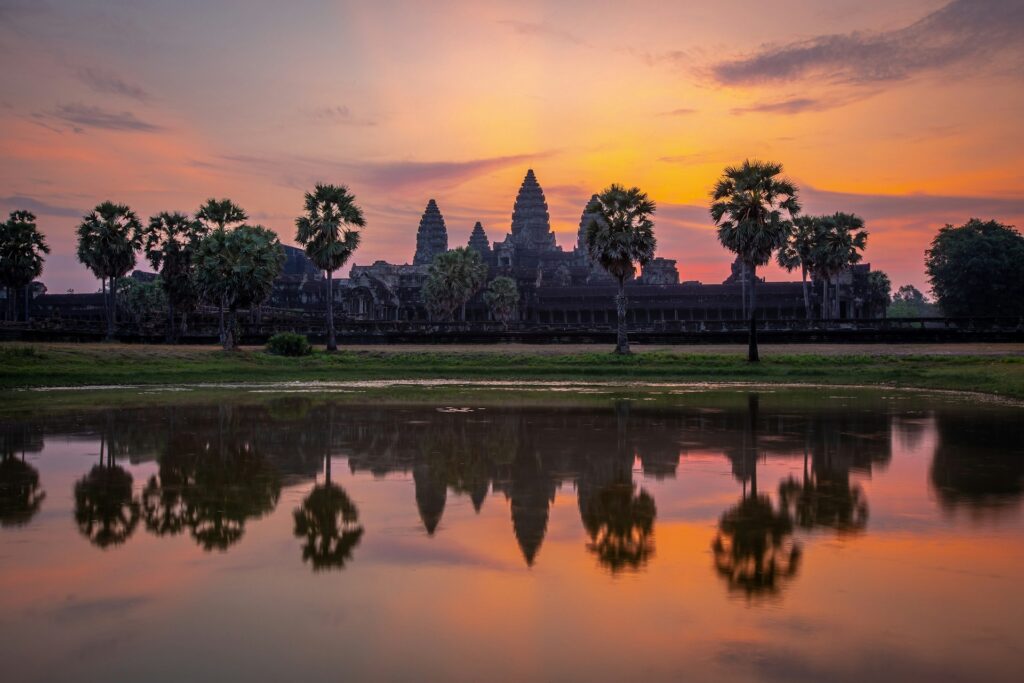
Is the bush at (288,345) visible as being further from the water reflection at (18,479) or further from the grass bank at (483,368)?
the water reflection at (18,479)

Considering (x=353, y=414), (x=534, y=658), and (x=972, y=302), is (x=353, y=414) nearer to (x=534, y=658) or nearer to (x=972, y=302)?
(x=534, y=658)

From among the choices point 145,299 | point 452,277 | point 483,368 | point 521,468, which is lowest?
point 521,468

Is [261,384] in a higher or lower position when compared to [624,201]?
lower

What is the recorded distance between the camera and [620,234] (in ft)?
174

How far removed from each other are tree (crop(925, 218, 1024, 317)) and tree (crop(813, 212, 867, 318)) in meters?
17.1

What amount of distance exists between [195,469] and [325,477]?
2.29 m

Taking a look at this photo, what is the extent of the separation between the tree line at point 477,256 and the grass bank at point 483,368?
406 cm

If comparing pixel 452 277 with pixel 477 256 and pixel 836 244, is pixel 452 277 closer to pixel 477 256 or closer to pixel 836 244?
pixel 477 256

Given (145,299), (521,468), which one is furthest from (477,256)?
(521,468)

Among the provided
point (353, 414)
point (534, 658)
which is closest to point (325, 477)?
point (534, 658)

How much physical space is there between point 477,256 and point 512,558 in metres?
89.4

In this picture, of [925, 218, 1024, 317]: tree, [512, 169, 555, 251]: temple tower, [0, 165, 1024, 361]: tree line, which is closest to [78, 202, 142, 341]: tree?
[0, 165, 1024, 361]: tree line

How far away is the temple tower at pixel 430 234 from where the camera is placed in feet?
522

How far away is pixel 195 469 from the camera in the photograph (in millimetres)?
16234
